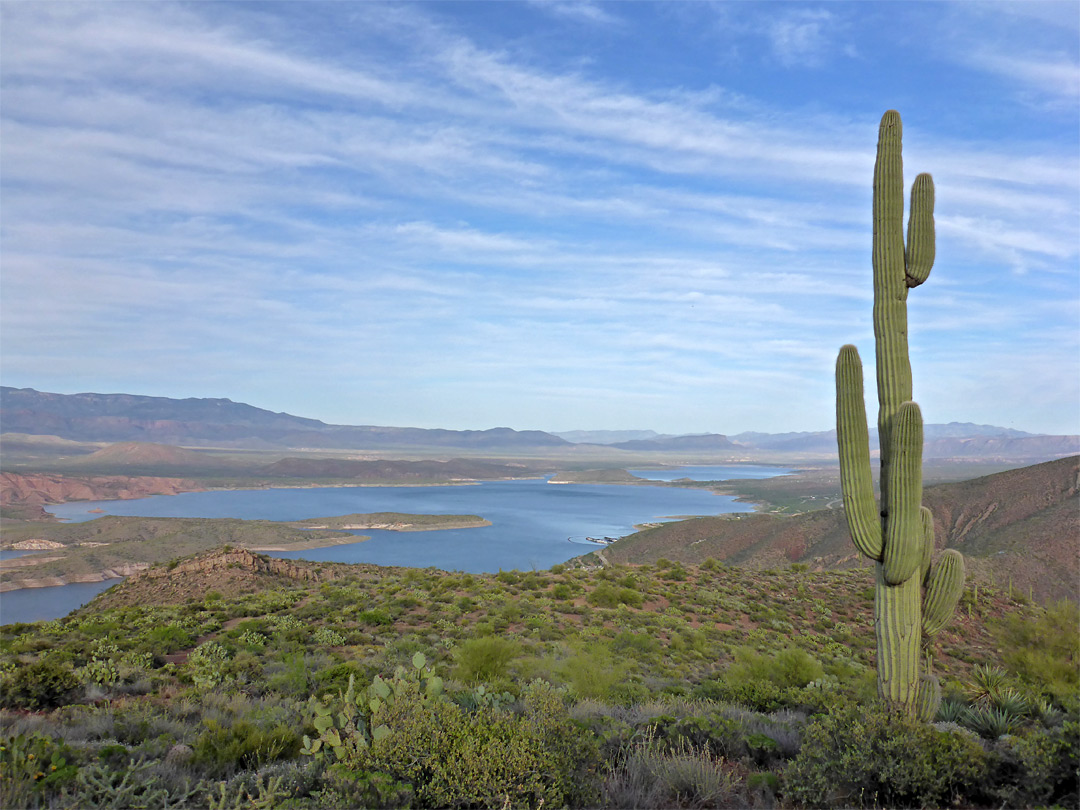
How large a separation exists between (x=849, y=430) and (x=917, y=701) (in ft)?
11.0

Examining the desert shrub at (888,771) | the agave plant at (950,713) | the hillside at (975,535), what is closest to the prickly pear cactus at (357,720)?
the desert shrub at (888,771)

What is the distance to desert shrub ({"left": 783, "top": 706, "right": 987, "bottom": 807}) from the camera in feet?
16.7

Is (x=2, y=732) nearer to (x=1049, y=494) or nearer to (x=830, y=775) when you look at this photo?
(x=830, y=775)

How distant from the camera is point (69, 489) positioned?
16938cm

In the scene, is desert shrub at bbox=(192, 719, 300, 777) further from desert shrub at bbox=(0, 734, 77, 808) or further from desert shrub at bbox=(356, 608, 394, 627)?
desert shrub at bbox=(356, 608, 394, 627)

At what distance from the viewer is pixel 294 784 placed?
4953mm

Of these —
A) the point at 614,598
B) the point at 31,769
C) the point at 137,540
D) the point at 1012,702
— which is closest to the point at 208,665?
the point at 31,769

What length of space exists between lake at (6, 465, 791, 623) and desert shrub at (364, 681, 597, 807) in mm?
56319

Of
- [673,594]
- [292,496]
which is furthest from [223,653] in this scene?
[292,496]

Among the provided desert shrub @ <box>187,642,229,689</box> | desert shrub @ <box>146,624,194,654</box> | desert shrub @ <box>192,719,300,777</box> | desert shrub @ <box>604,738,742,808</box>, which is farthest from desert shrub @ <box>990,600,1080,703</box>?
desert shrub @ <box>146,624,194,654</box>

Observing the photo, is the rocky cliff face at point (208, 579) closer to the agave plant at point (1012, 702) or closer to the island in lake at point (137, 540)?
the agave plant at point (1012, 702)

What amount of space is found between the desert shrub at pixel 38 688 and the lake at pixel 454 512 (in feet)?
174

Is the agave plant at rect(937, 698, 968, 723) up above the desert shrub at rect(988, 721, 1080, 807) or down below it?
below

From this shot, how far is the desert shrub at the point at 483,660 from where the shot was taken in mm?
10969
